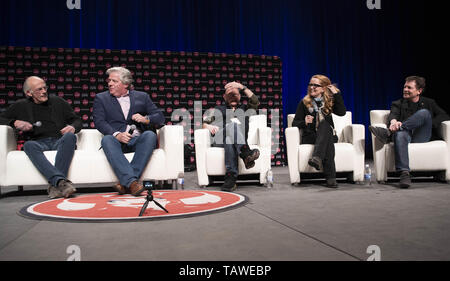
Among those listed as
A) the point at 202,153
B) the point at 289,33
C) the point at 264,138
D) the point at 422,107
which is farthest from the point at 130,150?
the point at 289,33

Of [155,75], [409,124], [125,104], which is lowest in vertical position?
[409,124]

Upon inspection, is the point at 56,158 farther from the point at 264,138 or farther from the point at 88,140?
the point at 264,138

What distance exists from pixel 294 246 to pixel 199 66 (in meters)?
5.28

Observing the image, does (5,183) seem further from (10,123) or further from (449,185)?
(449,185)

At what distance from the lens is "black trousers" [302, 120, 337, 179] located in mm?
3449

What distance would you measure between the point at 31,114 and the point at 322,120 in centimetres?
275

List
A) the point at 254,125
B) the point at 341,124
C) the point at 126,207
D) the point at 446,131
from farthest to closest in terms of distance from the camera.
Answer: the point at 341,124 → the point at 254,125 → the point at 446,131 → the point at 126,207

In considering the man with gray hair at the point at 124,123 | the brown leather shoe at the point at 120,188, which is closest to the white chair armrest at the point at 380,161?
the man with gray hair at the point at 124,123

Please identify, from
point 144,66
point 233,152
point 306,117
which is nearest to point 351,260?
point 233,152

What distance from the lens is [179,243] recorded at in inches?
60.2

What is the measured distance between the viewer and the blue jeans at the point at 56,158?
2.99 m

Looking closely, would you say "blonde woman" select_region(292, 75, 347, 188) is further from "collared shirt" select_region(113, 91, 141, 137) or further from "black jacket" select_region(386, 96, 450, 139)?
"collared shirt" select_region(113, 91, 141, 137)

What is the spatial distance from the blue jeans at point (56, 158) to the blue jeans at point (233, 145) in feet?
4.50

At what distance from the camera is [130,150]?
11.0 feet
